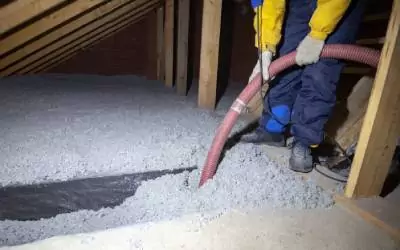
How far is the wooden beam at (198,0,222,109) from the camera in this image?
6.54 ft

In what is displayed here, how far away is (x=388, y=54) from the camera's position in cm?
89

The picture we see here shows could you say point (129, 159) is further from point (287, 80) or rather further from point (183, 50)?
point (183, 50)

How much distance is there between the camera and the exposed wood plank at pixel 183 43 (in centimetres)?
266

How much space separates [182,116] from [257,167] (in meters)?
0.84

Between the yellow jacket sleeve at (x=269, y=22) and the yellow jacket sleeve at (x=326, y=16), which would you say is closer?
the yellow jacket sleeve at (x=326, y=16)

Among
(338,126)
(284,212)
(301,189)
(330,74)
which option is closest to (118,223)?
(284,212)

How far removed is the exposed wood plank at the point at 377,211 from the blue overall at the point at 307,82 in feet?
0.98

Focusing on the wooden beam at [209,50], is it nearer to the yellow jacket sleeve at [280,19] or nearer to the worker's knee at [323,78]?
the yellow jacket sleeve at [280,19]

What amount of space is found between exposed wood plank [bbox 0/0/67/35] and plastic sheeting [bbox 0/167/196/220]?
110 centimetres

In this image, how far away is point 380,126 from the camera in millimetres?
961

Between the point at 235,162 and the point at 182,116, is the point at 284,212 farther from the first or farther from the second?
the point at 182,116

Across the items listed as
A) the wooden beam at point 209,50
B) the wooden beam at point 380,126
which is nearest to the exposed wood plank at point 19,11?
the wooden beam at point 209,50

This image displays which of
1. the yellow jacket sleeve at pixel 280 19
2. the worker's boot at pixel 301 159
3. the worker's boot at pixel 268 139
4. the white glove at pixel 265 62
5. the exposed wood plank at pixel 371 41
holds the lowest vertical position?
the worker's boot at pixel 268 139

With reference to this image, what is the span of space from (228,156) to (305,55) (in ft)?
1.77
